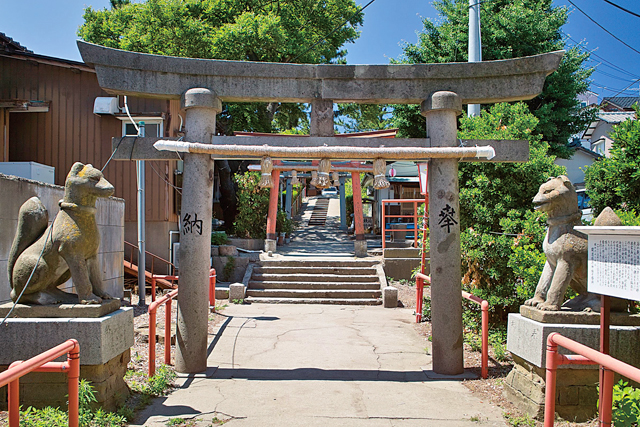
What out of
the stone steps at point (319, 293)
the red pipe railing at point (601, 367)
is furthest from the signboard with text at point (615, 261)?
the stone steps at point (319, 293)

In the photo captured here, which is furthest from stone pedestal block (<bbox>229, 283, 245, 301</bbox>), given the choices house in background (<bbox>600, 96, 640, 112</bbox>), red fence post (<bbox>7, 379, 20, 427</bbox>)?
house in background (<bbox>600, 96, 640, 112</bbox>)

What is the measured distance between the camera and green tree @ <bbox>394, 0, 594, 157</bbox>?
15.4m

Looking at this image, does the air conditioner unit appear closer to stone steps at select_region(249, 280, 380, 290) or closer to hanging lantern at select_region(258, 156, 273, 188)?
stone steps at select_region(249, 280, 380, 290)

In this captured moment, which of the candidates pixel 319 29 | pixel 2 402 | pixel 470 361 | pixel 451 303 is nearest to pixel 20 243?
pixel 2 402

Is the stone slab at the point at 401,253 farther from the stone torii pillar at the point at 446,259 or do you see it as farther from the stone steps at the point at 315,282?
the stone torii pillar at the point at 446,259

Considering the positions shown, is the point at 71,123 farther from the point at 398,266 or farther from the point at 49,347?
the point at 49,347

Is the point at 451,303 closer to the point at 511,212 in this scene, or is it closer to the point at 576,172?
the point at 511,212

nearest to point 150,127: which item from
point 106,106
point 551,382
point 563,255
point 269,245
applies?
point 106,106

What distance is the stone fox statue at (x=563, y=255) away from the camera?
15.9 feet

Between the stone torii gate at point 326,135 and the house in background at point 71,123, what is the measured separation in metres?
8.42

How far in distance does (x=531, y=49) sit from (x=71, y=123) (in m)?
13.9

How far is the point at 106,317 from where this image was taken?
15.5 ft

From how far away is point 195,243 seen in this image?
630 cm

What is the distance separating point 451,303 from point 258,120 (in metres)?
15.8
